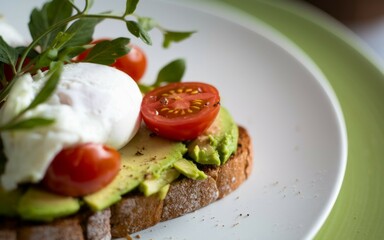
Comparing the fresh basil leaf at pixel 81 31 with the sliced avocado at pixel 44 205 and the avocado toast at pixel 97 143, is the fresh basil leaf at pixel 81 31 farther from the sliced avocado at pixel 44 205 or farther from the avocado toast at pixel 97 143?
the sliced avocado at pixel 44 205

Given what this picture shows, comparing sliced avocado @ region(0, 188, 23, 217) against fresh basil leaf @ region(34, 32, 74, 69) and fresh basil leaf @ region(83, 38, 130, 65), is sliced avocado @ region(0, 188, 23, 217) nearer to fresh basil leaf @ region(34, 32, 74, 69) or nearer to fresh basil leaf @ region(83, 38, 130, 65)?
fresh basil leaf @ region(34, 32, 74, 69)

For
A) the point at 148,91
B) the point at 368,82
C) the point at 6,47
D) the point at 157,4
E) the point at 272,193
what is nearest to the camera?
the point at 6,47

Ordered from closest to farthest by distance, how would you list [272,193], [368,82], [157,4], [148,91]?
[272,193], [148,91], [368,82], [157,4]

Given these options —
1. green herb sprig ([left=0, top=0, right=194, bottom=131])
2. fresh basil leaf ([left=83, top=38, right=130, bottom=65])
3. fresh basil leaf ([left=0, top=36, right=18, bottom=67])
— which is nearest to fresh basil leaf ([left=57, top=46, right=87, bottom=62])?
green herb sprig ([left=0, top=0, right=194, bottom=131])

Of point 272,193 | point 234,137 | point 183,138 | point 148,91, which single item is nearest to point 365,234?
point 272,193

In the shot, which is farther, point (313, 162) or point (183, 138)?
point (313, 162)

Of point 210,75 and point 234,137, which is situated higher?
point 234,137

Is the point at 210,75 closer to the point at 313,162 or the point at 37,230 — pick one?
the point at 313,162
